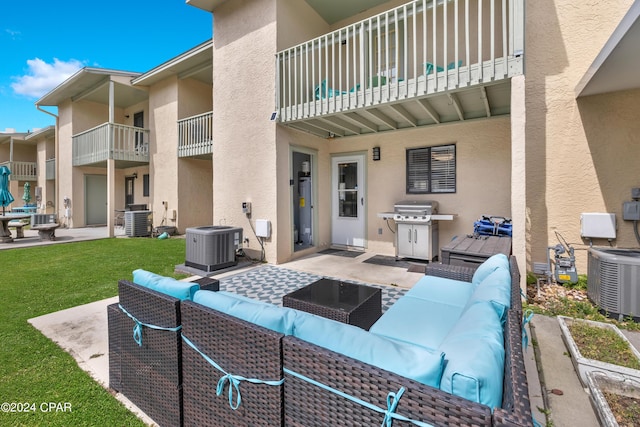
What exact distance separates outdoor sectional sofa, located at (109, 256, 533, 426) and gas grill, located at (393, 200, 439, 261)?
3816 mm

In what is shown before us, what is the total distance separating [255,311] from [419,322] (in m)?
1.36

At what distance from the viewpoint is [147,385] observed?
2.02 meters

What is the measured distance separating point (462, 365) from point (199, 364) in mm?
1421

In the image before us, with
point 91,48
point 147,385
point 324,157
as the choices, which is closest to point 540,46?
point 324,157

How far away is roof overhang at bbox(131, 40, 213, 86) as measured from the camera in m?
8.48

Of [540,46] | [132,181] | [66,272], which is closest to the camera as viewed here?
[540,46]

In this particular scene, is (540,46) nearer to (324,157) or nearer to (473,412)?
(324,157)

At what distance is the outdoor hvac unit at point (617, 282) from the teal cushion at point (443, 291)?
1.66 meters

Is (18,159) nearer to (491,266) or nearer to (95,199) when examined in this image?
(95,199)

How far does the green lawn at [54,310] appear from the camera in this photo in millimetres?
2021

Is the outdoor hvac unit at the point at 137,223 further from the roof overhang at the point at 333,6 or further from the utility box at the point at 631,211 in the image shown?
the utility box at the point at 631,211

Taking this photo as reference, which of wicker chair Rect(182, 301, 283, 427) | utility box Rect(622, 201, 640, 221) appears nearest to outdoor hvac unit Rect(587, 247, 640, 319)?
utility box Rect(622, 201, 640, 221)

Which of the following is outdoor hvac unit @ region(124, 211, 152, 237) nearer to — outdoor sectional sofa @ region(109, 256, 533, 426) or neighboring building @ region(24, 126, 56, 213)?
neighboring building @ region(24, 126, 56, 213)

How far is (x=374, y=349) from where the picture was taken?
4.06ft
